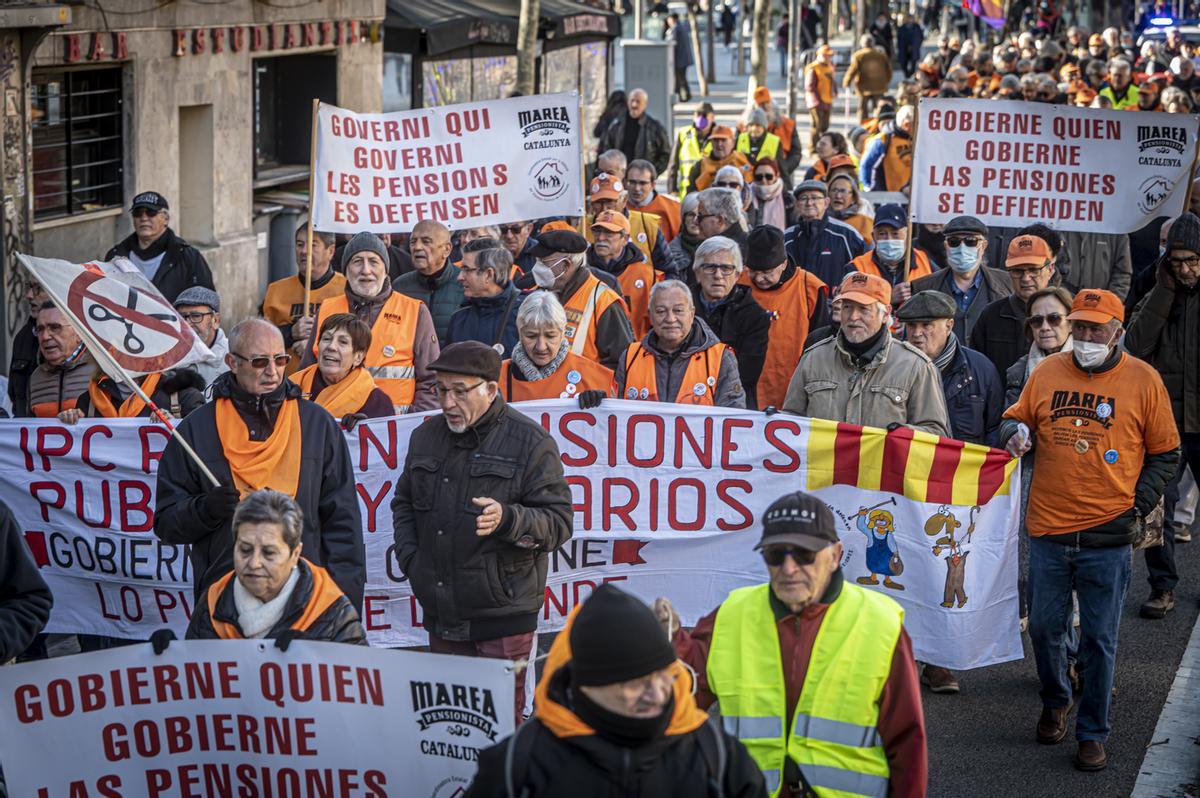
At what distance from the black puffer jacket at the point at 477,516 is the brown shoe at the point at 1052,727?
238 centimetres

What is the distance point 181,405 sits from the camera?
26.4ft

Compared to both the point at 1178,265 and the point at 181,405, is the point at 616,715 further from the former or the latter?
the point at 1178,265

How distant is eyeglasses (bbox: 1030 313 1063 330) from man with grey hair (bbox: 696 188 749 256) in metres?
3.61

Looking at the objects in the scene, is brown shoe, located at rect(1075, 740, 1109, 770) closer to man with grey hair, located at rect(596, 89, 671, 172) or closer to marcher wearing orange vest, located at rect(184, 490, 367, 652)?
marcher wearing orange vest, located at rect(184, 490, 367, 652)

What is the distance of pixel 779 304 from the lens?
32.8 feet

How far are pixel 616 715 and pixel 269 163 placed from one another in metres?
15.8

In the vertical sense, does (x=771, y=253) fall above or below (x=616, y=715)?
above

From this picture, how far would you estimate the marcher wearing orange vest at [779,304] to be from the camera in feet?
31.9

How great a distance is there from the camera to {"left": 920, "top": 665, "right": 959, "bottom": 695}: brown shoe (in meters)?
8.16

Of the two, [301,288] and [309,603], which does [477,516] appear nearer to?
[309,603]

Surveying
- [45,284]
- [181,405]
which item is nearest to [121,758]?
[45,284]

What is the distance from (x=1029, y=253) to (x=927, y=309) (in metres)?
1.56

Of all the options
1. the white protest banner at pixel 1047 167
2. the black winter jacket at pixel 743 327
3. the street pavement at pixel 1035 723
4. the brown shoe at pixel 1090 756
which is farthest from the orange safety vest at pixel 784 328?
the brown shoe at pixel 1090 756

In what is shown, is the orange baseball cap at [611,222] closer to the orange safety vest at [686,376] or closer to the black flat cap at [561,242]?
the black flat cap at [561,242]
